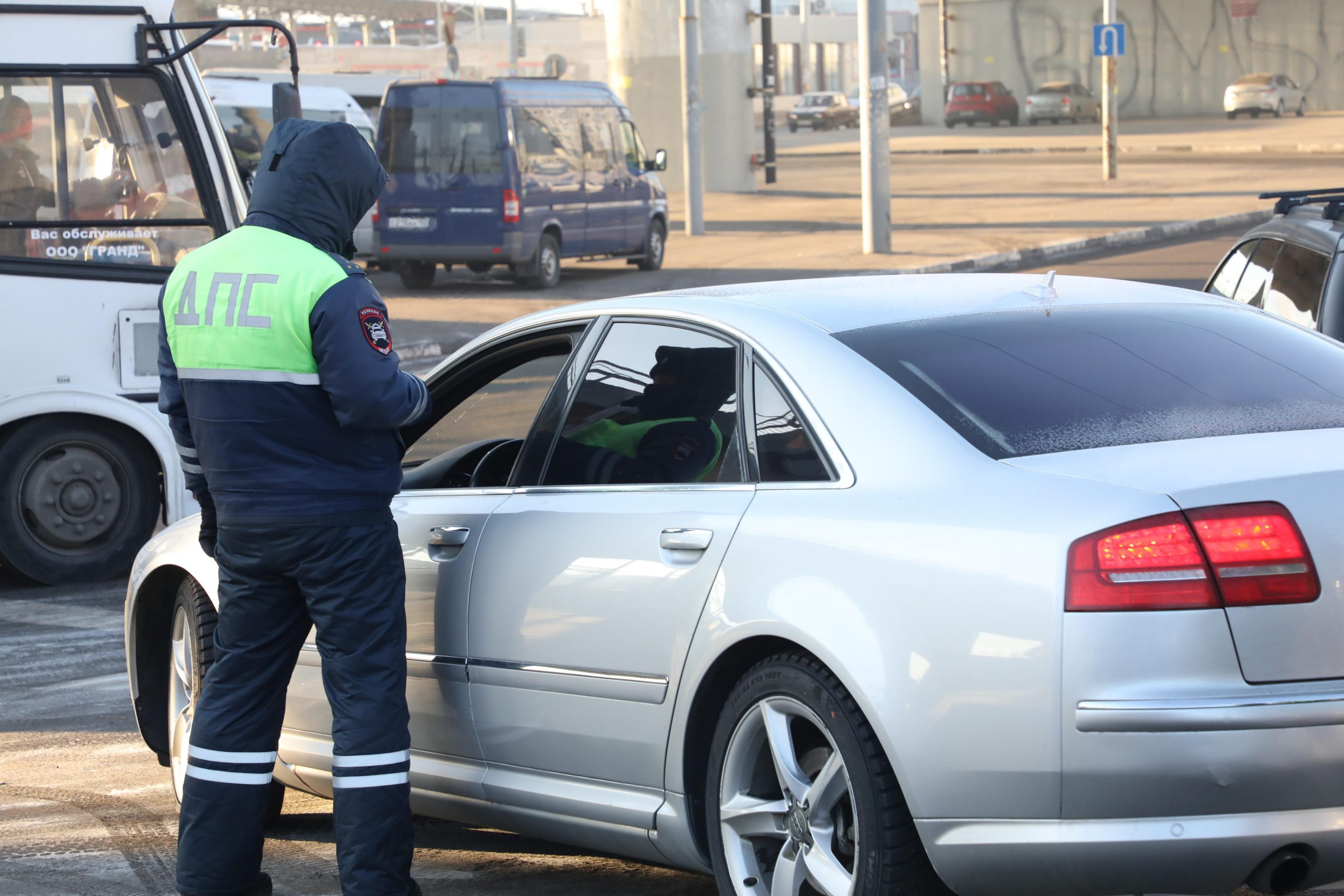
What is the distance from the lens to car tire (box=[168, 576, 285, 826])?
16.4ft

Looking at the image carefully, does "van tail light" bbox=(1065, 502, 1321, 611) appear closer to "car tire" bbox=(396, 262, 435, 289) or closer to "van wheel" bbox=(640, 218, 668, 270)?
"car tire" bbox=(396, 262, 435, 289)

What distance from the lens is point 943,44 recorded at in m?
70.3

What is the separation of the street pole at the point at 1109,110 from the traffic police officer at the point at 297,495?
2756 cm

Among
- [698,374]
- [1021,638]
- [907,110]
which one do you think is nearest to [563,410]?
[698,374]

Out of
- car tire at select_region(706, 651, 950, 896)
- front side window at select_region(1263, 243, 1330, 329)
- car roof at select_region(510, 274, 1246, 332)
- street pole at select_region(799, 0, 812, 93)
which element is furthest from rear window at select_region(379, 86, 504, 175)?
street pole at select_region(799, 0, 812, 93)

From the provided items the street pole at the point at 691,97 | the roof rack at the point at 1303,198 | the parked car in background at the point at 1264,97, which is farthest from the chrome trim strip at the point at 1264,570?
the parked car in background at the point at 1264,97

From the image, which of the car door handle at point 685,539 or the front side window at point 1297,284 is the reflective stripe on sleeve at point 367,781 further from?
the front side window at point 1297,284

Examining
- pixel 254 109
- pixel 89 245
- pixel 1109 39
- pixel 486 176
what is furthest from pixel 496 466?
pixel 1109 39

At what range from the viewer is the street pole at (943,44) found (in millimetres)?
70000

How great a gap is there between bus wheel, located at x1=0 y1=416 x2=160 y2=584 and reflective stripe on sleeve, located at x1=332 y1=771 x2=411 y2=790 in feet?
16.3

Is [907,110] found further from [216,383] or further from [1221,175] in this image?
[216,383]

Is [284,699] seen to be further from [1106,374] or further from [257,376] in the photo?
[1106,374]

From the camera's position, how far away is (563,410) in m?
4.38

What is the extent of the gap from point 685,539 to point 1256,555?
122cm
